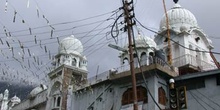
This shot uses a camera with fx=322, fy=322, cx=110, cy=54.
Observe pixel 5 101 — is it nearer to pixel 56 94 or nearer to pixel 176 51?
pixel 56 94

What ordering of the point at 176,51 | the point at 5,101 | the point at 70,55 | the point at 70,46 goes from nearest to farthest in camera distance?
the point at 176,51 < the point at 70,55 < the point at 70,46 < the point at 5,101

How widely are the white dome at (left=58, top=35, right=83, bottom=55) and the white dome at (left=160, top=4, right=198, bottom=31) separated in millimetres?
11605

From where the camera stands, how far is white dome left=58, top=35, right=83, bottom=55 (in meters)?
42.0

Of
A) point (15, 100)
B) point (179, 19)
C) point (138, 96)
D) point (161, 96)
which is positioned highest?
point (179, 19)

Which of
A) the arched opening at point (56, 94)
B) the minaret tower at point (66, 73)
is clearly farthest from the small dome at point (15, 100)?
the arched opening at point (56, 94)

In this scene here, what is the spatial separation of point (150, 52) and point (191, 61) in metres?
4.16

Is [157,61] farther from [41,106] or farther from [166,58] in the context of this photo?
[41,106]

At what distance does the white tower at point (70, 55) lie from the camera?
40969 millimetres

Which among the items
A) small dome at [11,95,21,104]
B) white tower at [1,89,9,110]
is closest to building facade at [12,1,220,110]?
small dome at [11,95,21,104]

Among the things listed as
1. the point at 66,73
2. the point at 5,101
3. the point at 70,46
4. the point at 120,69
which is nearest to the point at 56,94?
the point at 66,73

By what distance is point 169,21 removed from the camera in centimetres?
3800

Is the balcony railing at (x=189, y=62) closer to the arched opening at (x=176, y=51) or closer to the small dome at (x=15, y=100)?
the arched opening at (x=176, y=51)

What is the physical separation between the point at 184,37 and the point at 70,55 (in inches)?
575

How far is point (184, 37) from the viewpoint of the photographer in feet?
117
